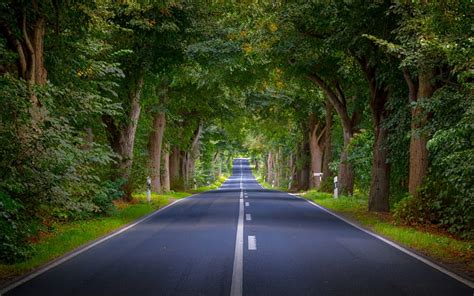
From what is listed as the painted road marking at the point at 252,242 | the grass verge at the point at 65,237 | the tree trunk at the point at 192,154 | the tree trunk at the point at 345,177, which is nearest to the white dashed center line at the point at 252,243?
the painted road marking at the point at 252,242

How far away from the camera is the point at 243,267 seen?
28.6 feet

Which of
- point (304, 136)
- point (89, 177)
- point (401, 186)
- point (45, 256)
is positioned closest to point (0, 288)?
point (45, 256)

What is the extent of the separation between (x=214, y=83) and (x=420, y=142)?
14925 mm

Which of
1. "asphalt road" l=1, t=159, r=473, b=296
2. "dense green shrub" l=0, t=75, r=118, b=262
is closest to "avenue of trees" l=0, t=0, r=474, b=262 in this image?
"dense green shrub" l=0, t=75, r=118, b=262

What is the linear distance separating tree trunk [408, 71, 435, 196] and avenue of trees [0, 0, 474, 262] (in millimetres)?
37

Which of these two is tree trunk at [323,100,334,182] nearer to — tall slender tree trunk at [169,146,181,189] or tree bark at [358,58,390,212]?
tall slender tree trunk at [169,146,181,189]

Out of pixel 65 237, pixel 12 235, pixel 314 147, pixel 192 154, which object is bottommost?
pixel 65 237

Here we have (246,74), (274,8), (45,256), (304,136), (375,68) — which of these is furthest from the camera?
(304,136)

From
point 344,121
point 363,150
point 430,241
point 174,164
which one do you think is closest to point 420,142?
point 430,241

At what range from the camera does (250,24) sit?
19.5 meters

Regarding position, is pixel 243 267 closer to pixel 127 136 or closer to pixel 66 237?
pixel 66 237

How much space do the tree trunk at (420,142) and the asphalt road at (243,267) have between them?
103 inches

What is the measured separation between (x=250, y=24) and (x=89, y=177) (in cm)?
1012

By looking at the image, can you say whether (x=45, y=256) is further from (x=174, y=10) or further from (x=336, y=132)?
(x=336, y=132)
